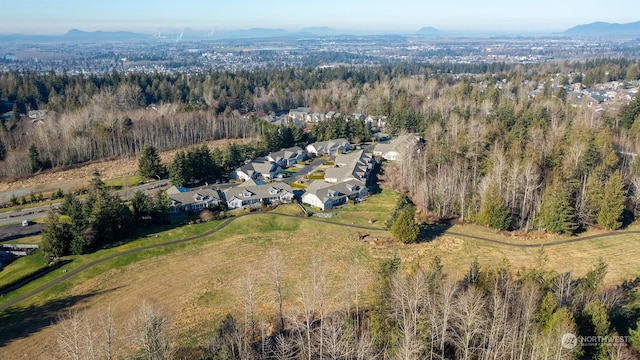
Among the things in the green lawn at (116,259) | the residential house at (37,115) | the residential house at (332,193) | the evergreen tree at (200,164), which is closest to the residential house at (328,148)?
the residential house at (332,193)

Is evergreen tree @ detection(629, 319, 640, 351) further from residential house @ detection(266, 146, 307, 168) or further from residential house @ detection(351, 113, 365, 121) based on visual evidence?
residential house @ detection(351, 113, 365, 121)

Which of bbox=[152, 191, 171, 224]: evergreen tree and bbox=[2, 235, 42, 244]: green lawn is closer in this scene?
bbox=[2, 235, 42, 244]: green lawn

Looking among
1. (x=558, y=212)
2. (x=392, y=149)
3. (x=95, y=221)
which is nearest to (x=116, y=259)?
(x=95, y=221)

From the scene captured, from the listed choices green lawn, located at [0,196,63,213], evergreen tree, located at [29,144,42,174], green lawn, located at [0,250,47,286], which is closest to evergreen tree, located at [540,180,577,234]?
green lawn, located at [0,250,47,286]

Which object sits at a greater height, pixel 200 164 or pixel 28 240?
pixel 200 164

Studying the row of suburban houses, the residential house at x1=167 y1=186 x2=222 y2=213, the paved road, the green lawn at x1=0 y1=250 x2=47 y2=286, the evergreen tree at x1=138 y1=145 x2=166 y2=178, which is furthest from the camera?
the evergreen tree at x1=138 y1=145 x2=166 y2=178

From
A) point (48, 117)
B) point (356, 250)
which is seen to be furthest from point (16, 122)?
point (356, 250)

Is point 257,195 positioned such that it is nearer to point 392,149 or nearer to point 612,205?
point 392,149
